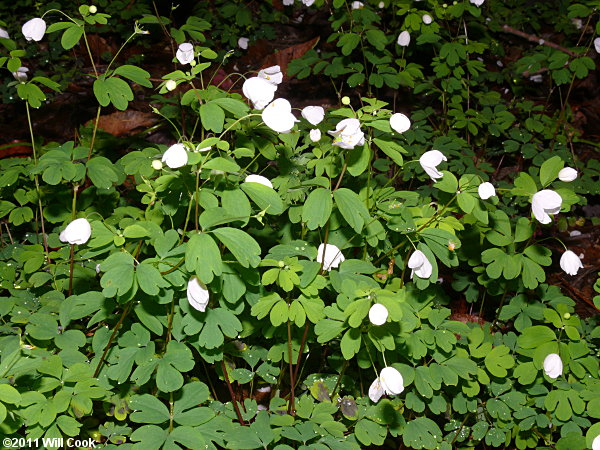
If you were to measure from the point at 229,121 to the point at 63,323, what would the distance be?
37.1 inches

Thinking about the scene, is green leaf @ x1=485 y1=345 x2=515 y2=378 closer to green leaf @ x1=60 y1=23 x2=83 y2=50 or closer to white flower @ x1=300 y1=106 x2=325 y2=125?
white flower @ x1=300 y1=106 x2=325 y2=125

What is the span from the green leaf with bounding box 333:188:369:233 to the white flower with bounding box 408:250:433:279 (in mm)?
270

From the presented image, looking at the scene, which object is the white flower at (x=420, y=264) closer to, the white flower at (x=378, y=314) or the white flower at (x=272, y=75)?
the white flower at (x=378, y=314)

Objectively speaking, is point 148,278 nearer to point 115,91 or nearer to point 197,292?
point 197,292

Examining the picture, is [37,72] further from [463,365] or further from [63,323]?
[463,365]

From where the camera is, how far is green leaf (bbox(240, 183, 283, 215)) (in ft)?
5.61

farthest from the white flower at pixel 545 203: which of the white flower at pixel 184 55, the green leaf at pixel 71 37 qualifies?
the green leaf at pixel 71 37

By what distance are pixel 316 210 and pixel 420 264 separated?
1.48ft

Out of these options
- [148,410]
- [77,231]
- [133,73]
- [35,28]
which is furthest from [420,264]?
[35,28]

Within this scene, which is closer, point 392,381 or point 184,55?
point 392,381

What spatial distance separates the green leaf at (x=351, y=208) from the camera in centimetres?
176

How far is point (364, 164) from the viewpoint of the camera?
75.0 inches

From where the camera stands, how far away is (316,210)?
175 cm

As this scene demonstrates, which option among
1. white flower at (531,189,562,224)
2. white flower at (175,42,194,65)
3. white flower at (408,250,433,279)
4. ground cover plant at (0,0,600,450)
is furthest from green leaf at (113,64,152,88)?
white flower at (531,189,562,224)
